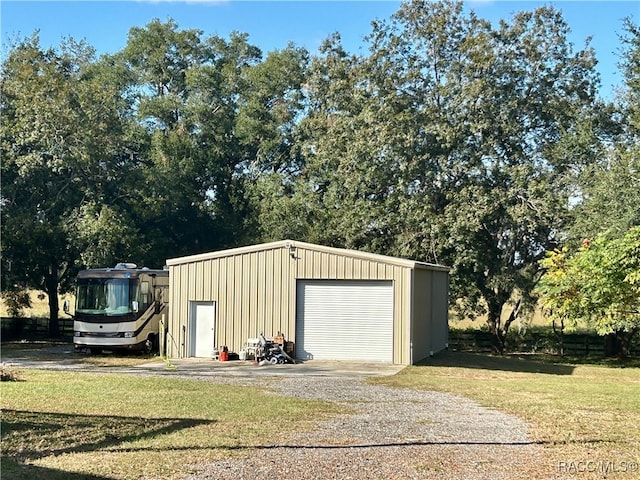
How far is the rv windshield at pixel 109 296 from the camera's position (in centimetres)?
2153

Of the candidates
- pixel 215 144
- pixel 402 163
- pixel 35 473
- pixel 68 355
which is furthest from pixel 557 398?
pixel 215 144

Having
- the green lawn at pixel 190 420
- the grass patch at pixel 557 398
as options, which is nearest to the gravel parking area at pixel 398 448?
the green lawn at pixel 190 420

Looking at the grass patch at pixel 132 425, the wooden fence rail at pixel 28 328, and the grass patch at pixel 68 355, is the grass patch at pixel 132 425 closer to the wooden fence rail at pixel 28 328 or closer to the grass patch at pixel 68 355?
the grass patch at pixel 68 355

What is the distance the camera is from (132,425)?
29.8 feet

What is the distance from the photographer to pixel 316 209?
29297mm

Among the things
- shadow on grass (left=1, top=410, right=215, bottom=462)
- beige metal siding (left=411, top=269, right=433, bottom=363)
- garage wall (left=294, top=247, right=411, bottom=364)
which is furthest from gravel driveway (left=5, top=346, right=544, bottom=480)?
beige metal siding (left=411, top=269, right=433, bottom=363)

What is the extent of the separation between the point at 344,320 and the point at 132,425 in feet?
36.6

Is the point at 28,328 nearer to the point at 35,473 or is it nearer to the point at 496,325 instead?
the point at 496,325

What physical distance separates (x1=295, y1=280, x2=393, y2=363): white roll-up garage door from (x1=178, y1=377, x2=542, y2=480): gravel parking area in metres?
7.75

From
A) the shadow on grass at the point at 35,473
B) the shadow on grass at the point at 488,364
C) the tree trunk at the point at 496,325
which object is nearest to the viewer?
the shadow on grass at the point at 35,473

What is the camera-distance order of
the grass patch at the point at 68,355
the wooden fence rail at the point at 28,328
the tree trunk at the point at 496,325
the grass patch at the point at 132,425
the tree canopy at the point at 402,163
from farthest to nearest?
the wooden fence rail at the point at 28,328 → the tree trunk at the point at 496,325 → the tree canopy at the point at 402,163 → the grass patch at the point at 68,355 → the grass patch at the point at 132,425

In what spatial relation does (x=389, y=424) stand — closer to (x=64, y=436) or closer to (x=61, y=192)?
(x=64, y=436)

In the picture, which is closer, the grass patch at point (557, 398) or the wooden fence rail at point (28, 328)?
the grass patch at point (557, 398)

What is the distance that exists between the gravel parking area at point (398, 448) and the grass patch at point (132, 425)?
39 cm
